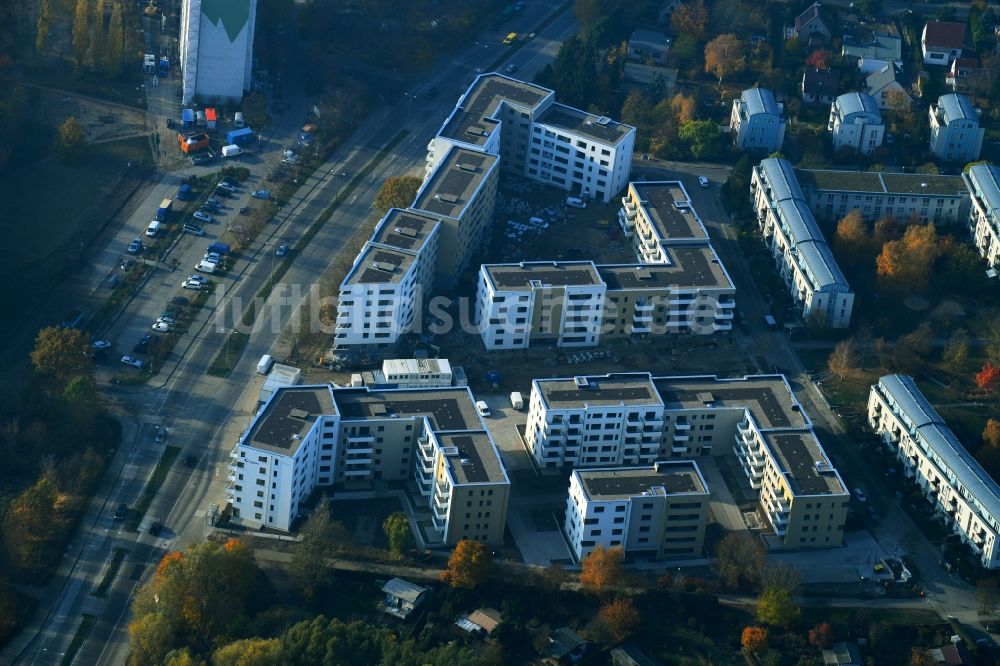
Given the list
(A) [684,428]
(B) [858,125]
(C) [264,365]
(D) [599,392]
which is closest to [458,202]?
(C) [264,365]

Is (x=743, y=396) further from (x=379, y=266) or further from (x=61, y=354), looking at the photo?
(x=61, y=354)

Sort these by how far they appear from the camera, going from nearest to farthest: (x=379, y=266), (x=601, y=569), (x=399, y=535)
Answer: (x=601, y=569) < (x=399, y=535) < (x=379, y=266)

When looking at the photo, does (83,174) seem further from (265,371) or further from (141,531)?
(141,531)

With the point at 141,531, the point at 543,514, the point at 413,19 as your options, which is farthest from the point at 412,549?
the point at 413,19

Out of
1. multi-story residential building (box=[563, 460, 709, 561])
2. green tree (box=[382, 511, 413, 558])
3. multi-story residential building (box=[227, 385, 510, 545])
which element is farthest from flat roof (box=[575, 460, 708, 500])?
green tree (box=[382, 511, 413, 558])

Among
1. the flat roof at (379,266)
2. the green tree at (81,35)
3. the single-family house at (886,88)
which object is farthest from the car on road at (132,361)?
the single-family house at (886,88)

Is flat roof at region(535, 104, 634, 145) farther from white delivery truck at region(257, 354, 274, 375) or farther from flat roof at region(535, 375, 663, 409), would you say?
white delivery truck at region(257, 354, 274, 375)
